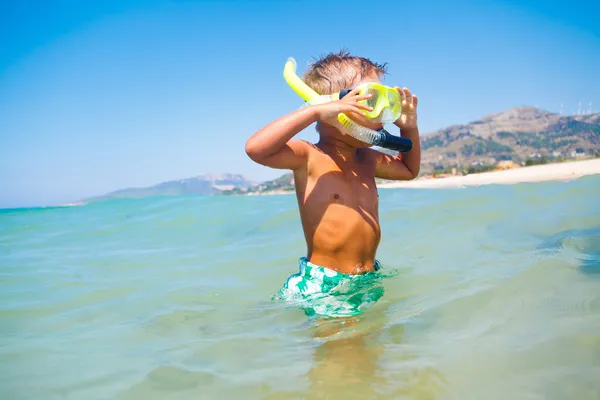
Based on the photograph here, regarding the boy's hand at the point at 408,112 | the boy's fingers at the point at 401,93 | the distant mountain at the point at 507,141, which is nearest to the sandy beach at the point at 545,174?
the boy's hand at the point at 408,112

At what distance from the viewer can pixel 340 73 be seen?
280cm

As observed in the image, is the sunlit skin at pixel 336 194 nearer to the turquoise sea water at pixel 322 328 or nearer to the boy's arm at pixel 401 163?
the boy's arm at pixel 401 163

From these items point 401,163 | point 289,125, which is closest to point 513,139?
point 401,163

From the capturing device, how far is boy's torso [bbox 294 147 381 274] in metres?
2.75

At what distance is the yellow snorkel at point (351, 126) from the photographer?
8.05 ft

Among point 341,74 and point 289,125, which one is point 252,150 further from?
point 341,74

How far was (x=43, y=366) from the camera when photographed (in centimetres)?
199

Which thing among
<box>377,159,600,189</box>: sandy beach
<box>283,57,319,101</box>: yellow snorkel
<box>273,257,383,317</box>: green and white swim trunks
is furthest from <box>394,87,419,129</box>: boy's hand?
<box>377,159,600,189</box>: sandy beach

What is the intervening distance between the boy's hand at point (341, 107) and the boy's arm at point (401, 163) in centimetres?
68

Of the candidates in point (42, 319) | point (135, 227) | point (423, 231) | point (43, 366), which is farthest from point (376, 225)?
point (135, 227)

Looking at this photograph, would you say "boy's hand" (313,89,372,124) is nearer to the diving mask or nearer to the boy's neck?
the diving mask

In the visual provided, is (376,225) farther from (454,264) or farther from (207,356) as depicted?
(207,356)

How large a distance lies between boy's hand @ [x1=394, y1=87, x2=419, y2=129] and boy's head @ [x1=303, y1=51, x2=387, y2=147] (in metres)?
0.21

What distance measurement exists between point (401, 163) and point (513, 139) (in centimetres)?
7964
